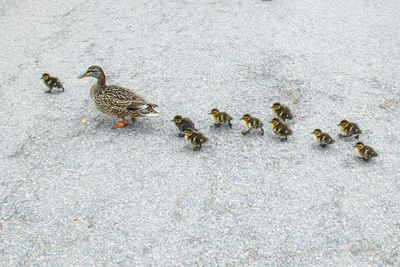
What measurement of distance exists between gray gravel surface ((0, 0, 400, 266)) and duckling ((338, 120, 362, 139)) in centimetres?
12

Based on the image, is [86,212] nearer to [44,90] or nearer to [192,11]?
[44,90]

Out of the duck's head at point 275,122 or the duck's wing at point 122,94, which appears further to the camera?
the duck's wing at point 122,94

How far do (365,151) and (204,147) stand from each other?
179 centimetres

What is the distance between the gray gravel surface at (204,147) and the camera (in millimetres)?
3041

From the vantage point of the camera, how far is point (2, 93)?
507 centimetres

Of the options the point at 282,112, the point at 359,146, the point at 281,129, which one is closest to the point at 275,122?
the point at 281,129

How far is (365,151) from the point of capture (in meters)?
3.69

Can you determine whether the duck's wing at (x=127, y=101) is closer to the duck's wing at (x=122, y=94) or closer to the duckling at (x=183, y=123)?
the duck's wing at (x=122, y=94)

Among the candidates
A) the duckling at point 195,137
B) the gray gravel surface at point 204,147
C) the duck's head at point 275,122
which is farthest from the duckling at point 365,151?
the duckling at point 195,137

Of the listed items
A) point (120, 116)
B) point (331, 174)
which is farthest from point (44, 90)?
point (331, 174)

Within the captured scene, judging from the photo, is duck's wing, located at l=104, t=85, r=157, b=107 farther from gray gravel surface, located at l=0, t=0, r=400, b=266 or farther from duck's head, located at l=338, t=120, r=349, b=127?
duck's head, located at l=338, t=120, r=349, b=127

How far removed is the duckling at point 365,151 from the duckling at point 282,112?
35.1 inches

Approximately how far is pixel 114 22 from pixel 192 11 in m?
1.67

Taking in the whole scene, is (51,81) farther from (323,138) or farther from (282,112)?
(323,138)
